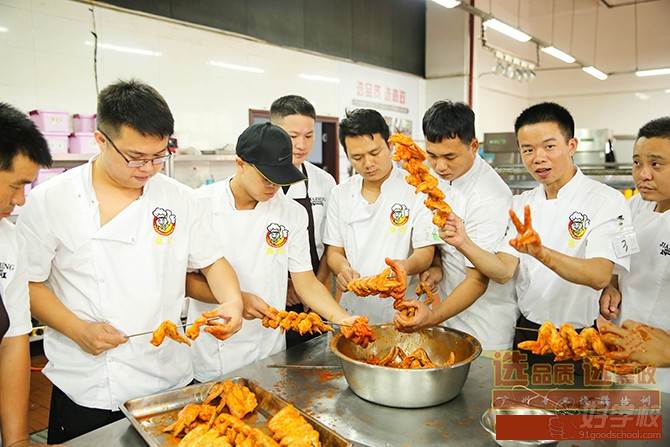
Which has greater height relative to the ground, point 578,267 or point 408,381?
point 578,267

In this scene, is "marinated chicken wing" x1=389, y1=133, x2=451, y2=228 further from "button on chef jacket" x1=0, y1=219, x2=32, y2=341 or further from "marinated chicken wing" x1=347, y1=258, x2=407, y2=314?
"button on chef jacket" x1=0, y1=219, x2=32, y2=341

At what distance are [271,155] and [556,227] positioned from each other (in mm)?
1311

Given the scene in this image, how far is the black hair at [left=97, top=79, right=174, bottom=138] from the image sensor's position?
170cm

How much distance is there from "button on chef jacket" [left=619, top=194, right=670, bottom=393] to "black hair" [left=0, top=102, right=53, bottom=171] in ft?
7.64

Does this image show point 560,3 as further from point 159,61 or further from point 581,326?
point 581,326

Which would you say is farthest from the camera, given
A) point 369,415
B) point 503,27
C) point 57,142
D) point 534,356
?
point 503,27

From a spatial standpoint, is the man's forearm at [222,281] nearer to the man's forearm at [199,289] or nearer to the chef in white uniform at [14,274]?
the man's forearm at [199,289]

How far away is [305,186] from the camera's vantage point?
3.08m

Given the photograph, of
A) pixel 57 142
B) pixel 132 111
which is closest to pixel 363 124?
pixel 132 111

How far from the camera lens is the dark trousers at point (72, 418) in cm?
186

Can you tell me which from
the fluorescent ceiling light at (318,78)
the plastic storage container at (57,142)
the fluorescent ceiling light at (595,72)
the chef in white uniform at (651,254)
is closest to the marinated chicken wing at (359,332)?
the chef in white uniform at (651,254)

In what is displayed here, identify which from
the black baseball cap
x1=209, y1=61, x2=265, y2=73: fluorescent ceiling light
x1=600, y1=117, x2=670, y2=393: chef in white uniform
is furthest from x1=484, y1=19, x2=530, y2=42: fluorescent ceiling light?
the black baseball cap

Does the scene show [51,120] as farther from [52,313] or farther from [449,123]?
[449,123]

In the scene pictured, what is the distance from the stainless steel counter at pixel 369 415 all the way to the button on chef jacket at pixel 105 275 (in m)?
0.26
